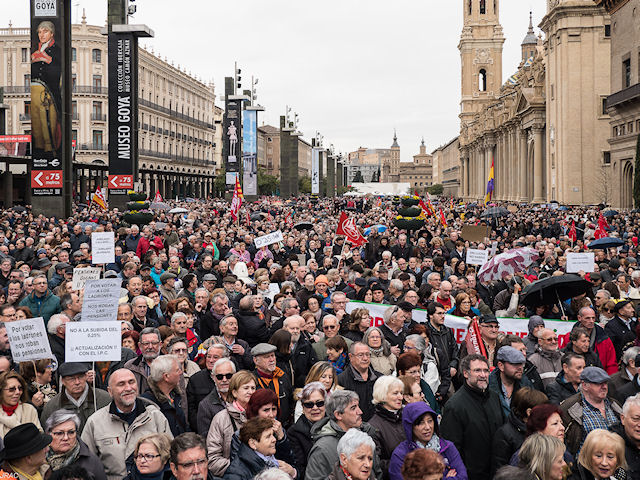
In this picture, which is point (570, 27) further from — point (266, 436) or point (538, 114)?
point (266, 436)

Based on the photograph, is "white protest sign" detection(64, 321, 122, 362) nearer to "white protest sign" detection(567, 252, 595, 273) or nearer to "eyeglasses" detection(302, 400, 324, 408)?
"eyeglasses" detection(302, 400, 324, 408)

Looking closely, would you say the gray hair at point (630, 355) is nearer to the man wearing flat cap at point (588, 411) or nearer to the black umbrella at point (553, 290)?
the man wearing flat cap at point (588, 411)

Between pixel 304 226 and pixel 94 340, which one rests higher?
pixel 304 226

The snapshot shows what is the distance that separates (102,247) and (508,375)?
853 centimetres

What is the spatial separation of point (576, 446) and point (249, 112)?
4916 centimetres

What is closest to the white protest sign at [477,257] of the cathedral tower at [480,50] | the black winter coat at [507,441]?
the black winter coat at [507,441]

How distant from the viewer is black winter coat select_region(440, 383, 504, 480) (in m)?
5.71

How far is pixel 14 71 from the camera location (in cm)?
7394

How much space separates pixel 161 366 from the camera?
6.18 metres

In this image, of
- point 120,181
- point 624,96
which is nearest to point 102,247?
point 120,181

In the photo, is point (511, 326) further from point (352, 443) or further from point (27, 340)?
point (27, 340)

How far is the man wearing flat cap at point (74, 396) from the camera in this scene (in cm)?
606

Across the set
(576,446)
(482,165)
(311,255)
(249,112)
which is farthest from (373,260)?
(482,165)

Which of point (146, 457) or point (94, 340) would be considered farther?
point (94, 340)
